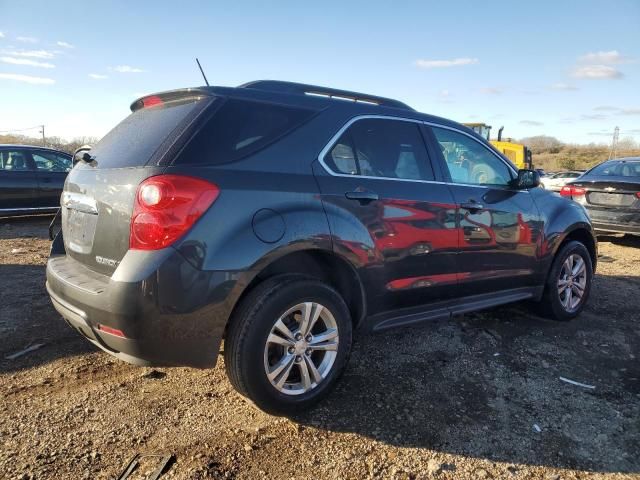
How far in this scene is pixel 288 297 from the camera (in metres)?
2.68

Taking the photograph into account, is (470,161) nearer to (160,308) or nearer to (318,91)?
(318,91)

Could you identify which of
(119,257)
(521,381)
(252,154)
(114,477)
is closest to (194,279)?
(119,257)

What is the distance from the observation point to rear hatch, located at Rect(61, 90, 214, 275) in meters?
2.52

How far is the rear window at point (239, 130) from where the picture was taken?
8.41ft

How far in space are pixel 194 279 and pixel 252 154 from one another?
30.1 inches

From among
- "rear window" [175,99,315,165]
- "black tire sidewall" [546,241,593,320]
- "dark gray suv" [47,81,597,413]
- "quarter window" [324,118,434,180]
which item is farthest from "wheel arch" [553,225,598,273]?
"rear window" [175,99,315,165]

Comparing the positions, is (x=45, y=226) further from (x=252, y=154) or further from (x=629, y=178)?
(x=629, y=178)

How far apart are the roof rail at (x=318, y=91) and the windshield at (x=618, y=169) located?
21.5 ft

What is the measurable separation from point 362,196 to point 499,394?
1575 millimetres

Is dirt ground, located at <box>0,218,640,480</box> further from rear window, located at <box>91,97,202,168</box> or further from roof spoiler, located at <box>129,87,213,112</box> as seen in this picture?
roof spoiler, located at <box>129,87,213,112</box>

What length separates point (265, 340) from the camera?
2.62 metres

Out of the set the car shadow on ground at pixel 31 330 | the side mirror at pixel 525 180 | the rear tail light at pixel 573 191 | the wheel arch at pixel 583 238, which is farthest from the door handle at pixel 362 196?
the rear tail light at pixel 573 191

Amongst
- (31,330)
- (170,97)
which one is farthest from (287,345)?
(31,330)

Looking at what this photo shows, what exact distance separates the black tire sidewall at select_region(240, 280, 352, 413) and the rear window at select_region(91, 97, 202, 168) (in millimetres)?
1008
